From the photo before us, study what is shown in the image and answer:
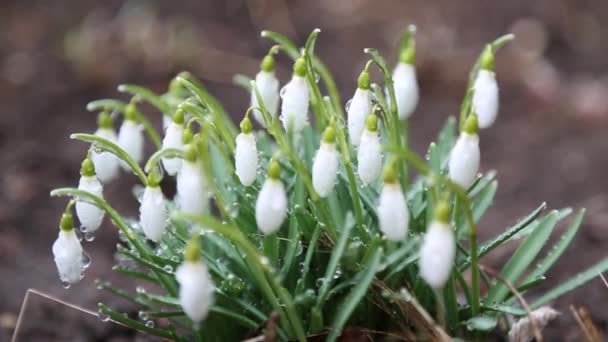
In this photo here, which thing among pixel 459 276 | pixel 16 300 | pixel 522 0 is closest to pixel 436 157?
pixel 459 276

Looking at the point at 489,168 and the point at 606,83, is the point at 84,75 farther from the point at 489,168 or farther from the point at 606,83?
the point at 606,83

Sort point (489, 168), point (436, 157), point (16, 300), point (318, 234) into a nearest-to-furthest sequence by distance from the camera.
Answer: point (318, 234) < point (436, 157) < point (16, 300) < point (489, 168)

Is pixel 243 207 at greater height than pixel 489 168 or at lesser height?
lesser

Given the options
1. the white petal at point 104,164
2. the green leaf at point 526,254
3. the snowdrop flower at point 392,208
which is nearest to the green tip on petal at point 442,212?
the snowdrop flower at point 392,208

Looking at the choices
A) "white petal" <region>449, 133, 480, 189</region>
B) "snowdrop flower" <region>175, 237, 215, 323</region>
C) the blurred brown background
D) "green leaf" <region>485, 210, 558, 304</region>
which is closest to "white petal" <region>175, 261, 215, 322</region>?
"snowdrop flower" <region>175, 237, 215, 323</region>

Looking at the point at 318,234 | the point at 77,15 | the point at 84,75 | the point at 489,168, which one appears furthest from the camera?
the point at 77,15

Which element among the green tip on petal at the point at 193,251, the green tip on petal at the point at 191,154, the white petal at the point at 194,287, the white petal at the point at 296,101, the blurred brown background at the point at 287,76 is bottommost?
the white petal at the point at 194,287

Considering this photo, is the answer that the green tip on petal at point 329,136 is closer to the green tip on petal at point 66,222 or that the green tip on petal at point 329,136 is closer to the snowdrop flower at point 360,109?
the snowdrop flower at point 360,109
